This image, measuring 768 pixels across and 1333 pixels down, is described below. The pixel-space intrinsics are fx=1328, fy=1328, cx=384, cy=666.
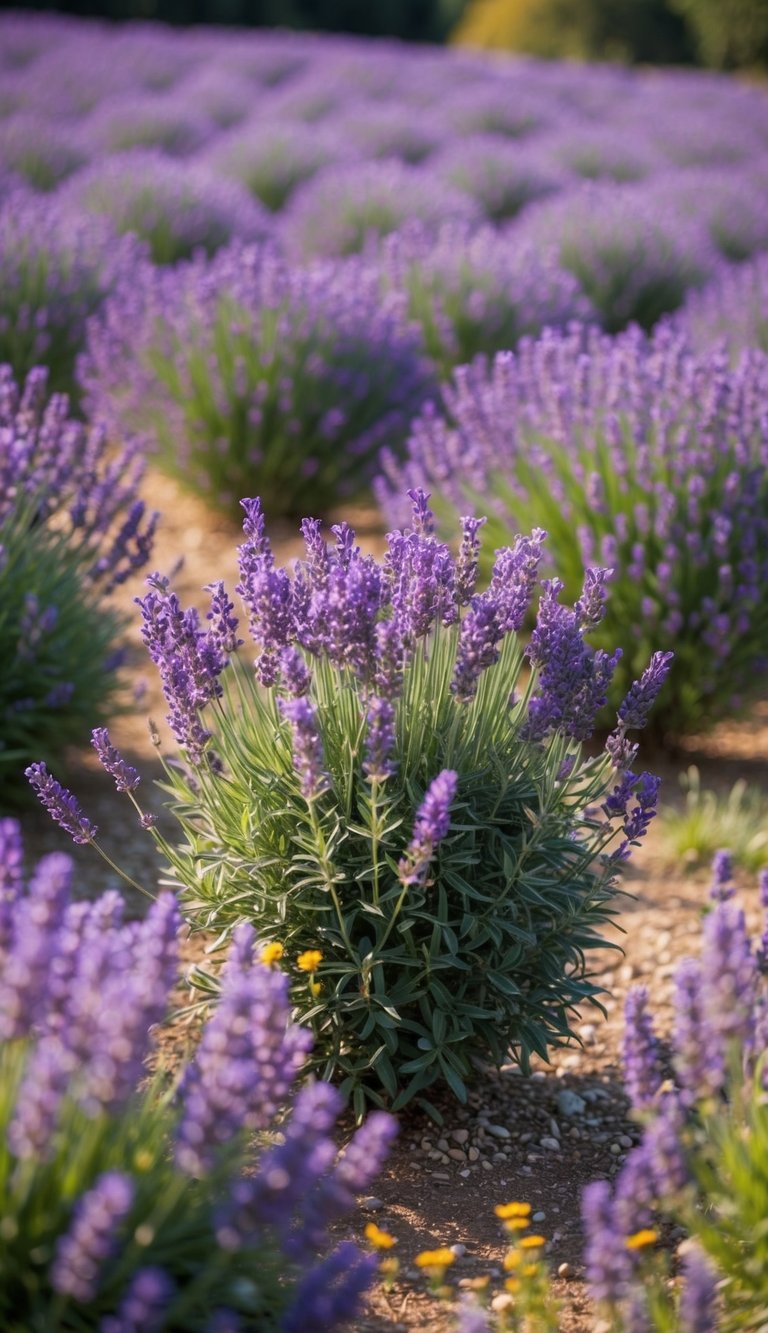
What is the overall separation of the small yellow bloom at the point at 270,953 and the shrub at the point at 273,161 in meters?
9.73

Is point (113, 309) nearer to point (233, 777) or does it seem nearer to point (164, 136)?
point (233, 777)

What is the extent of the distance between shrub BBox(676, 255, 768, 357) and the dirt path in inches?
109

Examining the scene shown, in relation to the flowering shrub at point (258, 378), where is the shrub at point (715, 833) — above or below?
below

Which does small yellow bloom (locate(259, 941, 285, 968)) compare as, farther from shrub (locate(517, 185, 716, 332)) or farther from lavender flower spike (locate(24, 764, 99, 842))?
shrub (locate(517, 185, 716, 332))

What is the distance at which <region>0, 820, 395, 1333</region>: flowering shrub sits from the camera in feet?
4.51

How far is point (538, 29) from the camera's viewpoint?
104 feet

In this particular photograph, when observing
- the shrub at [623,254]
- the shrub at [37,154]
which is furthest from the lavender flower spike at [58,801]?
the shrub at [37,154]

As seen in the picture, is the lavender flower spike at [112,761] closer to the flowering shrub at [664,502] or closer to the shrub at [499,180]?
the flowering shrub at [664,502]

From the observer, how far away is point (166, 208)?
8.08 metres

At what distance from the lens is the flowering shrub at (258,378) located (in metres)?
5.47

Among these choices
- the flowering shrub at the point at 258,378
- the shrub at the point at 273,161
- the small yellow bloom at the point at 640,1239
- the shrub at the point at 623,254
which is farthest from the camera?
the shrub at the point at 273,161

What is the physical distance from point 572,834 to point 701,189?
9.08m

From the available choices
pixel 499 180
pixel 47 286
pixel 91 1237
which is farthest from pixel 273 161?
pixel 91 1237

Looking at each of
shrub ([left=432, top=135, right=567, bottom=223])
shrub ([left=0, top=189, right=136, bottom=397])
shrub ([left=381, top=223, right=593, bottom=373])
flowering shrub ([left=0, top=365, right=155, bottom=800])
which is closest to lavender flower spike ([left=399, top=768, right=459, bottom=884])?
flowering shrub ([left=0, top=365, right=155, bottom=800])
